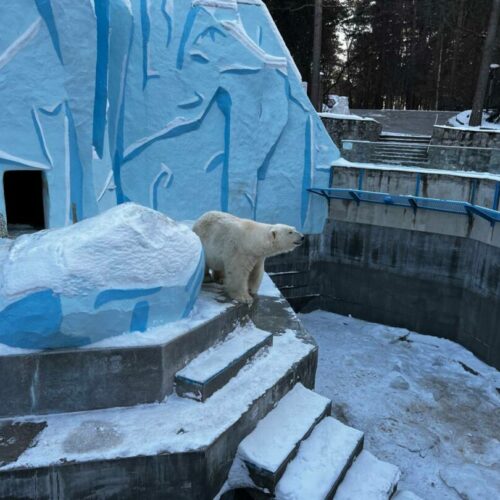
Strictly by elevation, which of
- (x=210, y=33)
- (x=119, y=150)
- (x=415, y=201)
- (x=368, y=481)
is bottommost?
(x=368, y=481)

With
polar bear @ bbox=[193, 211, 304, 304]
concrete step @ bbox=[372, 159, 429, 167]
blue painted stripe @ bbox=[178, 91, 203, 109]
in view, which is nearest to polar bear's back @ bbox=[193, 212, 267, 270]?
polar bear @ bbox=[193, 211, 304, 304]

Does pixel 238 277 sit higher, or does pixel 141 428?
pixel 238 277

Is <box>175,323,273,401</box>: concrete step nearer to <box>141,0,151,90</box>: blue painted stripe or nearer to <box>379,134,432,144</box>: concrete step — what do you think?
<box>141,0,151,90</box>: blue painted stripe

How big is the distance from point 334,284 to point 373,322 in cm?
118

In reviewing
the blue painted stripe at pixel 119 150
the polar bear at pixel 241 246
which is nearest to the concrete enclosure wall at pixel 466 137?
the blue painted stripe at pixel 119 150

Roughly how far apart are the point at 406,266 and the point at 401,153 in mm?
3071

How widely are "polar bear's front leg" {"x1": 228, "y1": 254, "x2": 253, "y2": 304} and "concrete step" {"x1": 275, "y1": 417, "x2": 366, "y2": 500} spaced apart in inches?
55.9

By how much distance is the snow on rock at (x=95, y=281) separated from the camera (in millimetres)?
3506

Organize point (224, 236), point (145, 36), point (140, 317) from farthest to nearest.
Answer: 1. point (145, 36)
2. point (224, 236)
3. point (140, 317)

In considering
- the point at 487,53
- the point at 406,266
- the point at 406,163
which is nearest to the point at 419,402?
the point at 406,266

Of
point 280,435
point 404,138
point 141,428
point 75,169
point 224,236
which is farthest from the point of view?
point 404,138

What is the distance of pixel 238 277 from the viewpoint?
4871mm

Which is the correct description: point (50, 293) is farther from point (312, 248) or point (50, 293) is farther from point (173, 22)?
point (312, 248)

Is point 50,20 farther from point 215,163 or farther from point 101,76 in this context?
point 215,163
